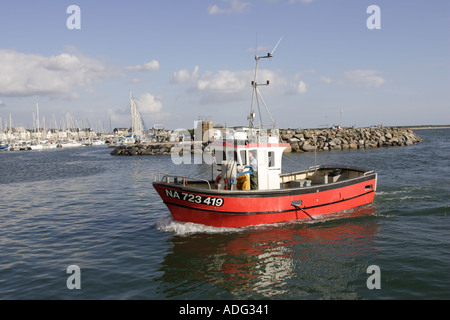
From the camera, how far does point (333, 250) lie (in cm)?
1138

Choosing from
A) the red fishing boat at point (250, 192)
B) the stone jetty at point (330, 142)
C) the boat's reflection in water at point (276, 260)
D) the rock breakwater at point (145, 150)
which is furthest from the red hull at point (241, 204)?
the rock breakwater at point (145, 150)

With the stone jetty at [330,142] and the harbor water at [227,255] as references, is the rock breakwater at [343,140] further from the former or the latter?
the harbor water at [227,255]

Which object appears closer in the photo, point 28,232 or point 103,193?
point 28,232

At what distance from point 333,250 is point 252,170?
439 cm

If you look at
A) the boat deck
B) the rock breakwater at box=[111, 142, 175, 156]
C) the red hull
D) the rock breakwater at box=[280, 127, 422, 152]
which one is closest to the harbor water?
the red hull

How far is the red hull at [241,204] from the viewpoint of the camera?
12531 mm

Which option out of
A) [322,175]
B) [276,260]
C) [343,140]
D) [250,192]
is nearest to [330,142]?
[343,140]

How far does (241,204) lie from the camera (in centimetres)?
1284

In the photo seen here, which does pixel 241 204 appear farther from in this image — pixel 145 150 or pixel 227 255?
pixel 145 150

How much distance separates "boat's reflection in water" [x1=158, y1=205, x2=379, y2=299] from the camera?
8.88m

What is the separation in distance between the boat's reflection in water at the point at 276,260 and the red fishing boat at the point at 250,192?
0.55 meters

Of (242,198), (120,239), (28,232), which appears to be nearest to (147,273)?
(120,239)

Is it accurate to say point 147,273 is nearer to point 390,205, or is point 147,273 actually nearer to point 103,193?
point 390,205
